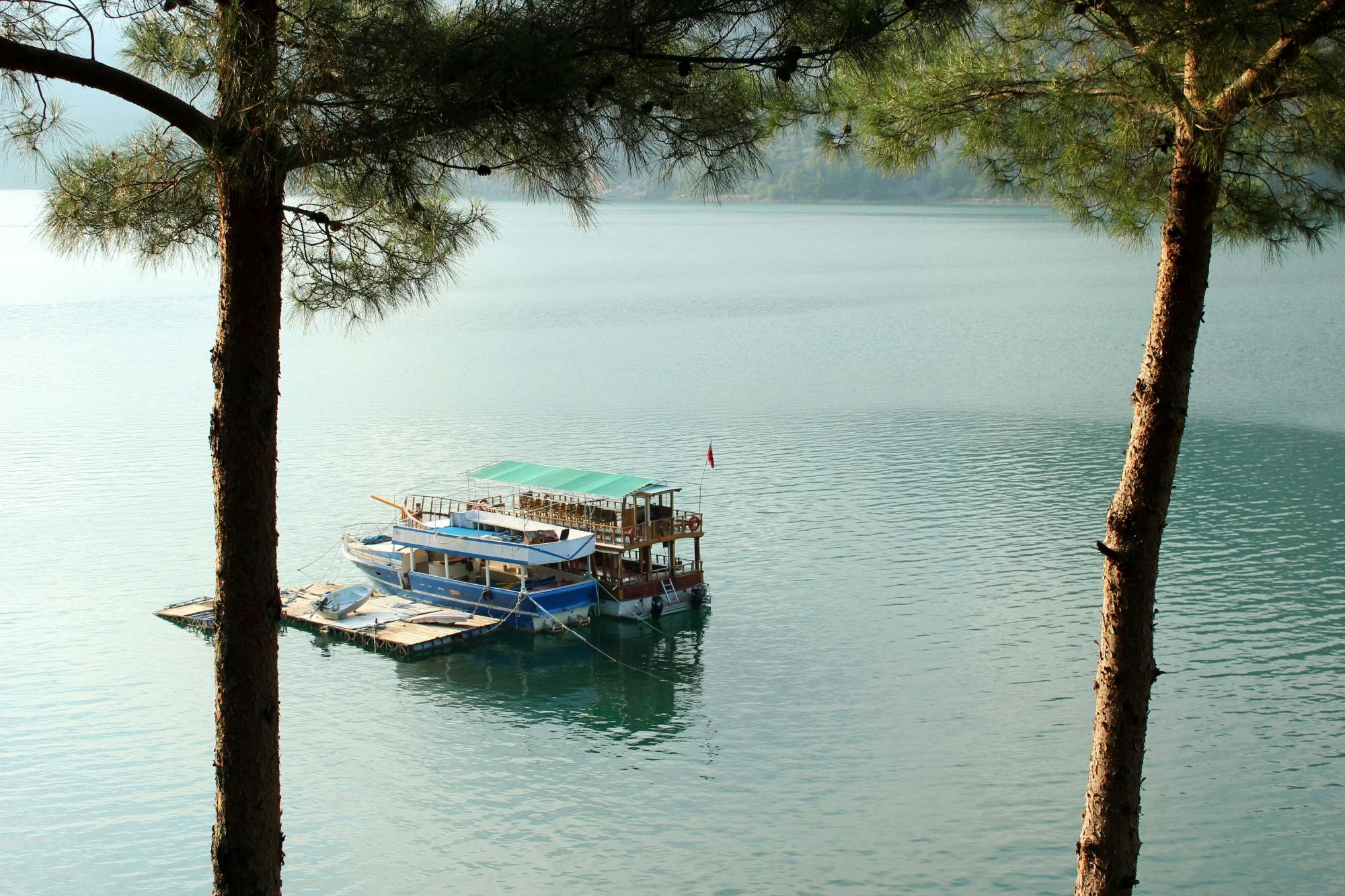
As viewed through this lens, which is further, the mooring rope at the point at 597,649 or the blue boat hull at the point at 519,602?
the blue boat hull at the point at 519,602

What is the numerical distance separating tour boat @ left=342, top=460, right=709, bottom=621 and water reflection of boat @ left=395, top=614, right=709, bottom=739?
623 millimetres

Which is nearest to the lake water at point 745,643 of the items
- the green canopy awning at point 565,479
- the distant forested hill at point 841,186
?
the green canopy awning at point 565,479

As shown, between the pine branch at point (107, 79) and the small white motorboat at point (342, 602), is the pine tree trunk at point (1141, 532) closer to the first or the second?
the pine branch at point (107, 79)

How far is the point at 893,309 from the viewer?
7731 centimetres

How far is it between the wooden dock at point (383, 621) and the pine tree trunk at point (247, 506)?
1970 centimetres

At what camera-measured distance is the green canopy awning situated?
1219 inches

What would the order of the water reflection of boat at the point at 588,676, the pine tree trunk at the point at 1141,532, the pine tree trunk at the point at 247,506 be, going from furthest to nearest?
1. the water reflection of boat at the point at 588,676
2. the pine tree trunk at the point at 1141,532
3. the pine tree trunk at the point at 247,506

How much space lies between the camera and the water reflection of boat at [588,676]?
978 inches

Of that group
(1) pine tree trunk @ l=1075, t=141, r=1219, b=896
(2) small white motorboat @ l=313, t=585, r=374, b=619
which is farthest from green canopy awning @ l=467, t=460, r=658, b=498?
(1) pine tree trunk @ l=1075, t=141, r=1219, b=896

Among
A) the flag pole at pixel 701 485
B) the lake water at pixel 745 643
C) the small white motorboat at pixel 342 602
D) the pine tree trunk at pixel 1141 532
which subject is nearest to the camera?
the pine tree trunk at pixel 1141 532

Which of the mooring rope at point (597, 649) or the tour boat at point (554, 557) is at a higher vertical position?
the tour boat at point (554, 557)

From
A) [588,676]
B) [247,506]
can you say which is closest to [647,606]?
[588,676]

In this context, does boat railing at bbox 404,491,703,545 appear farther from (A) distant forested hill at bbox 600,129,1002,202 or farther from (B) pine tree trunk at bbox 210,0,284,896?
(A) distant forested hill at bbox 600,129,1002,202

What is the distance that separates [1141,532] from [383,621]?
22760mm
